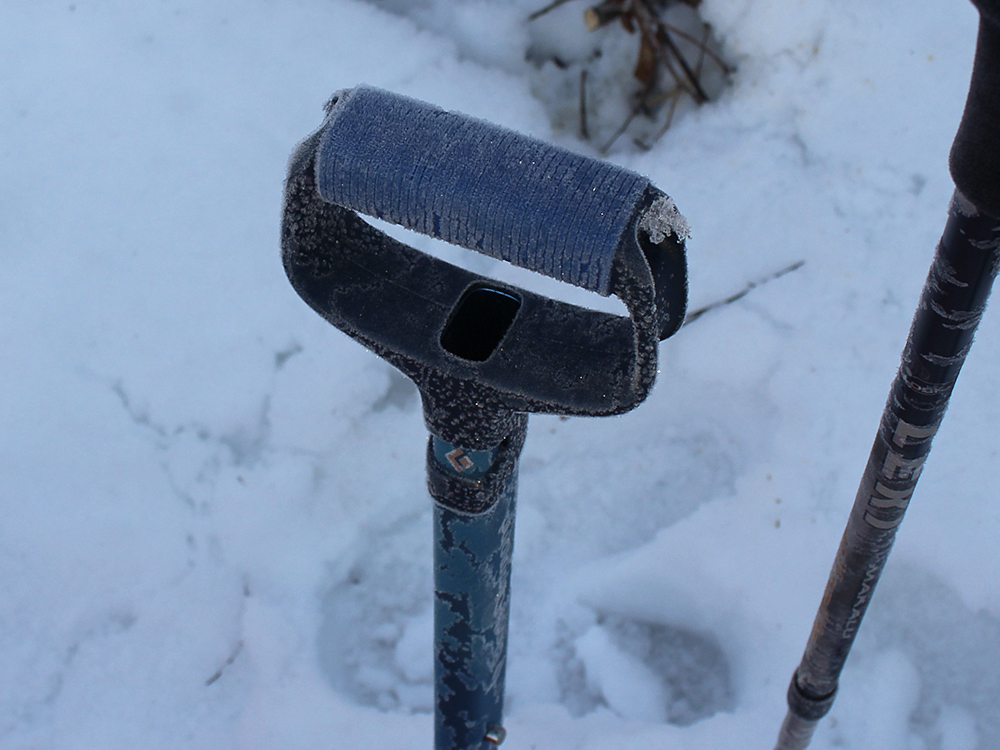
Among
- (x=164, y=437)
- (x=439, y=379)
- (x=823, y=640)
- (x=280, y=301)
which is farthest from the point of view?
(x=280, y=301)

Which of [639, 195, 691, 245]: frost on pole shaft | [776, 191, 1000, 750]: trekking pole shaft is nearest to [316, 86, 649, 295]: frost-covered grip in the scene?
[639, 195, 691, 245]: frost on pole shaft

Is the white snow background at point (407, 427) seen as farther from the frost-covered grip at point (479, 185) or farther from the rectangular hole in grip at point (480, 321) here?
the frost-covered grip at point (479, 185)

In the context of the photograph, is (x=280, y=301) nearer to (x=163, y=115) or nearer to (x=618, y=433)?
(x=163, y=115)

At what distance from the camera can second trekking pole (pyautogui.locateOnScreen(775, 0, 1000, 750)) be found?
59 centimetres

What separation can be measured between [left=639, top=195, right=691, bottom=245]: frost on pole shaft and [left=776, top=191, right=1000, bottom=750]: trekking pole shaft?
19 cm

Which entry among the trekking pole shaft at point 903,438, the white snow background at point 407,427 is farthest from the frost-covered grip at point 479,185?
the white snow background at point 407,427

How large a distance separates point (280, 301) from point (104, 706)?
0.65 metres

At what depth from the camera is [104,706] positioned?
51.9 inches

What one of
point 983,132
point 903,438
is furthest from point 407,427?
point 983,132

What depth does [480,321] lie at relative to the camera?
84cm

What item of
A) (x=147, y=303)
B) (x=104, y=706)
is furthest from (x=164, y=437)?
(x=104, y=706)

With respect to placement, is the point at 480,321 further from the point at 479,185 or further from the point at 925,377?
the point at 925,377

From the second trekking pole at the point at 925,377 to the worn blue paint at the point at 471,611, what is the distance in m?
0.34

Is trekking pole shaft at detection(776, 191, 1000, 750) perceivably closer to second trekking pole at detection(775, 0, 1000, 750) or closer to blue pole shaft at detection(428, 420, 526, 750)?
second trekking pole at detection(775, 0, 1000, 750)
